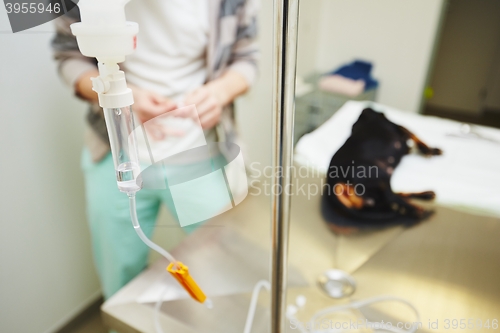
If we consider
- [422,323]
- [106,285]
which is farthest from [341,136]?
[106,285]

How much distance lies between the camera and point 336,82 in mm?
1926

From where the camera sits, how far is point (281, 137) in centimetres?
27

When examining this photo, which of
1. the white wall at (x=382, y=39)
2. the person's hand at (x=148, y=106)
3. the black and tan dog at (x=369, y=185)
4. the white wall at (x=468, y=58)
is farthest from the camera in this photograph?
the white wall at (x=468, y=58)

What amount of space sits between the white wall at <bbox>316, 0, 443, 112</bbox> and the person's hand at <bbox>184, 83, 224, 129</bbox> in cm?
165

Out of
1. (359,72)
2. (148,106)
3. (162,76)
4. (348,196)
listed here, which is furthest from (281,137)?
(359,72)

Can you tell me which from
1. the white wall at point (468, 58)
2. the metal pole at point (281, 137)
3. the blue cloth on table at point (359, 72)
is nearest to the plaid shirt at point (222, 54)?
the metal pole at point (281, 137)

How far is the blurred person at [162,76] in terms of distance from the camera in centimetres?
56

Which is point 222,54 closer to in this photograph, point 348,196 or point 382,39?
point 348,196

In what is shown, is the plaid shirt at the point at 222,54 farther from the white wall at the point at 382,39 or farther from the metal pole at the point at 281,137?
the white wall at the point at 382,39

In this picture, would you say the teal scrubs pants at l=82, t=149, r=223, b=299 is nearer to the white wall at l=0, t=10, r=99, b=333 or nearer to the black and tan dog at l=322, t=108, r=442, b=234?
the white wall at l=0, t=10, r=99, b=333

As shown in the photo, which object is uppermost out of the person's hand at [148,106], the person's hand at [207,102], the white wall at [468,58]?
the person's hand at [148,106]

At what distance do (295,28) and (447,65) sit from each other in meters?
3.31

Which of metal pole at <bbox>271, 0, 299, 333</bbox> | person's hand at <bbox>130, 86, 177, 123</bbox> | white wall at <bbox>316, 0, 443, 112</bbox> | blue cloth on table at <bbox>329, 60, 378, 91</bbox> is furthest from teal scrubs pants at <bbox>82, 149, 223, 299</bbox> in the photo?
white wall at <bbox>316, 0, 443, 112</bbox>

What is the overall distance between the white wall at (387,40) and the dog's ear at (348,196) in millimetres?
1463
